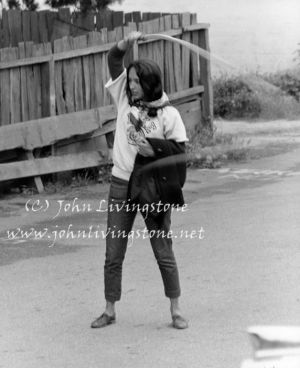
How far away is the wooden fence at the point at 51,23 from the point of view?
1168 cm

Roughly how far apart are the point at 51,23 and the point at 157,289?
684 centimetres

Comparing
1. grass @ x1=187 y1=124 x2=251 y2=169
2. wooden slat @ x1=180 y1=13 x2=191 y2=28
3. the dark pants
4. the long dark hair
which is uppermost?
the long dark hair

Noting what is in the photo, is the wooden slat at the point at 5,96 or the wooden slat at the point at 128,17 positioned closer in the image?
the wooden slat at the point at 5,96

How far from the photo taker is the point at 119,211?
5172 millimetres

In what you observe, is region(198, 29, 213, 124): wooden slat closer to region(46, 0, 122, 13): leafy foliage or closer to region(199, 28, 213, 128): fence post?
region(199, 28, 213, 128): fence post

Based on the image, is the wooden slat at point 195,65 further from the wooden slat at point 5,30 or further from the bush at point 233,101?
the wooden slat at point 5,30

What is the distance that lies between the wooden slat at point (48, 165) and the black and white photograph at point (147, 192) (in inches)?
0.5

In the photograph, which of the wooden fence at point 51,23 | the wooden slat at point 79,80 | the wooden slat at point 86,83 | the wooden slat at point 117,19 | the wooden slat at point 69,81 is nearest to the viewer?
the wooden slat at point 69,81

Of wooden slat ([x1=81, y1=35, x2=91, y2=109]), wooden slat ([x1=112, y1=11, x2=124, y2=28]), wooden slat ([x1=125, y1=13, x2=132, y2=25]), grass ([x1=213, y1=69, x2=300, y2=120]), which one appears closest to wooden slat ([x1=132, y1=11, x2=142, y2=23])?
wooden slat ([x1=125, y1=13, x2=132, y2=25])

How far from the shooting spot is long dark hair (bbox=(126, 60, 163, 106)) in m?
4.99

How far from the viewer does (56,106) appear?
10656 mm

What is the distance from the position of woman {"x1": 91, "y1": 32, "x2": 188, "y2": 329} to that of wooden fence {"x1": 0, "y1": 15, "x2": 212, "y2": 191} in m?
4.96

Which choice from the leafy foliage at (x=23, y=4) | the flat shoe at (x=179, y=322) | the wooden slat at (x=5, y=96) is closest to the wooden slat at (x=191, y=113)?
the leafy foliage at (x=23, y=4)

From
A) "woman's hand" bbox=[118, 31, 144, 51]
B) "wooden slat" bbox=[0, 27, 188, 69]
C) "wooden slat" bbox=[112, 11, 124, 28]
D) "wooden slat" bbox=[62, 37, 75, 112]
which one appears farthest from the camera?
"wooden slat" bbox=[112, 11, 124, 28]
